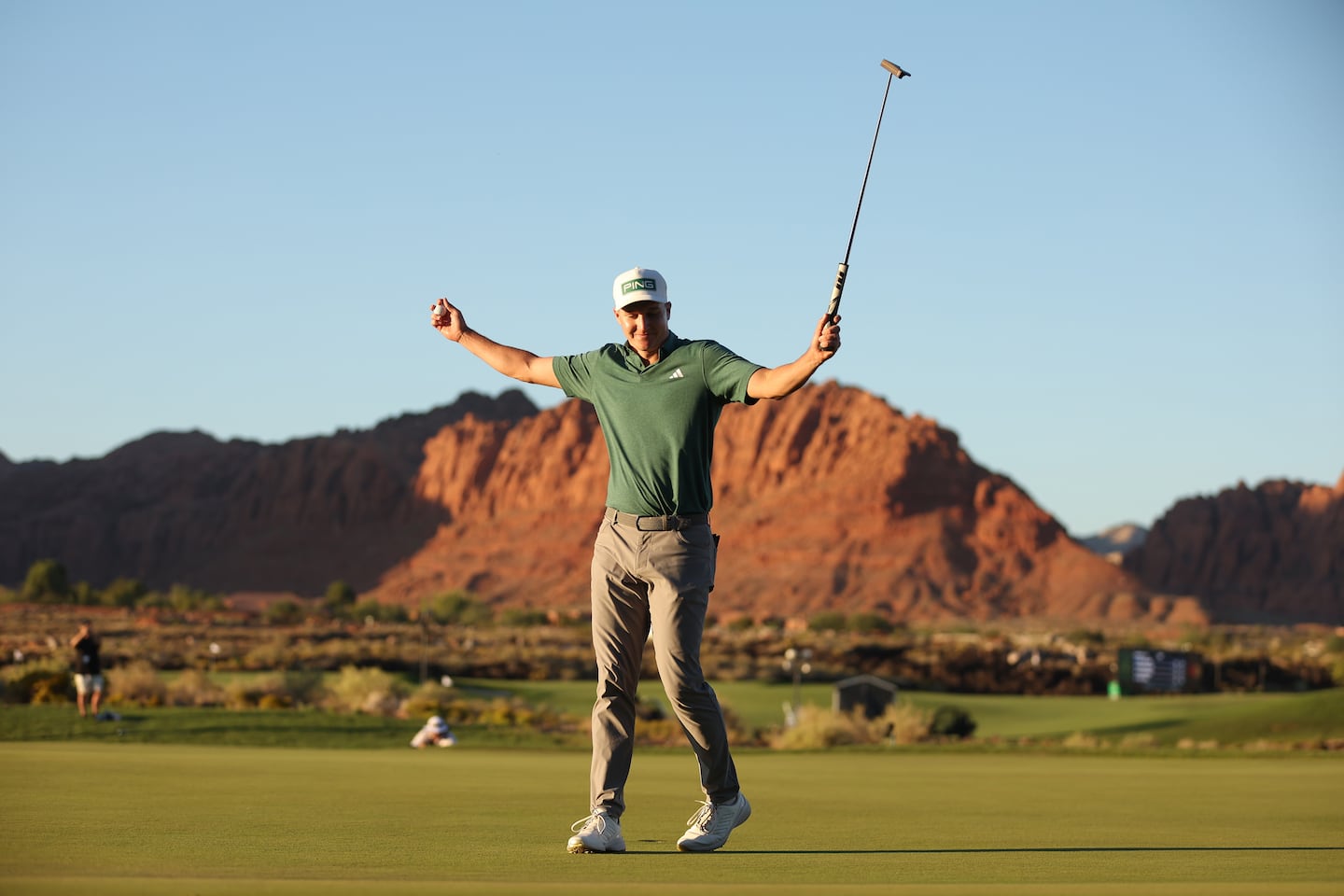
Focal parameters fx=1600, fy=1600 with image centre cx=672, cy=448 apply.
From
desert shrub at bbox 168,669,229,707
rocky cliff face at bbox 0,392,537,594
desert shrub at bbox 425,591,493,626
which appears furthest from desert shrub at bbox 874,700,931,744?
rocky cliff face at bbox 0,392,537,594

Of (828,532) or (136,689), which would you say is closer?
(136,689)

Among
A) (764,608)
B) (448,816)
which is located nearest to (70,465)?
(764,608)

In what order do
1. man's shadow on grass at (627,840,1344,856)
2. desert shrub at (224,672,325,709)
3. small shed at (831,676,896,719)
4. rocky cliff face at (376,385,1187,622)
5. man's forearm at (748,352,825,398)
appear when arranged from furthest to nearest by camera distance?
rocky cliff face at (376,385,1187,622) < small shed at (831,676,896,719) < desert shrub at (224,672,325,709) < man's shadow on grass at (627,840,1344,856) < man's forearm at (748,352,825,398)

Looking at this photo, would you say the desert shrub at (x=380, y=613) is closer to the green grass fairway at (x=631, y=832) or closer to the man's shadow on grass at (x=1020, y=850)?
the green grass fairway at (x=631, y=832)

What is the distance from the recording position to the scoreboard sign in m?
59.8

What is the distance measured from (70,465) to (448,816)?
169597 millimetres

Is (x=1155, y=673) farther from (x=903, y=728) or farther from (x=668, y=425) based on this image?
(x=668, y=425)

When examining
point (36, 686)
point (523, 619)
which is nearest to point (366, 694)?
point (36, 686)

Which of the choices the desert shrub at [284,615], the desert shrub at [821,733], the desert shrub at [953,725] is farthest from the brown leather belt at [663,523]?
the desert shrub at [284,615]

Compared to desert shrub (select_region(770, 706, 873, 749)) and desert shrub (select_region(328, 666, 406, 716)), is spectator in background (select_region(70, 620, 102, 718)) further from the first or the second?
desert shrub (select_region(770, 706, 873, 749))

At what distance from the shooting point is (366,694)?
29.0 meters

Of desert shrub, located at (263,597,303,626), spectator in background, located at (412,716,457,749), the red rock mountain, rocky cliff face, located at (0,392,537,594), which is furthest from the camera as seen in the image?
rocky cliff face, located at (0,392,537,594)

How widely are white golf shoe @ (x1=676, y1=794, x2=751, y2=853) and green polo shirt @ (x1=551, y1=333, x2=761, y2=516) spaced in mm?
1264

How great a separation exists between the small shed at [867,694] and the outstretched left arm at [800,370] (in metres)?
28.7
